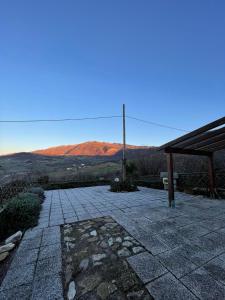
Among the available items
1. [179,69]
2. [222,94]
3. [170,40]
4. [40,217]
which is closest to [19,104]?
[40,217]

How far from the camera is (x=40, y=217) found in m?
3.78

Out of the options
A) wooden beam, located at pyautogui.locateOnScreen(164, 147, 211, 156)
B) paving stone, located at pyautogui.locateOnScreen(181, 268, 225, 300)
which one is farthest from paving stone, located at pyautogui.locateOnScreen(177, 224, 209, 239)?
wooden beam, located at pyautogui.locateOnScreen(164, 147, 211, 156)

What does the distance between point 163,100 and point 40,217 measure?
8.81m

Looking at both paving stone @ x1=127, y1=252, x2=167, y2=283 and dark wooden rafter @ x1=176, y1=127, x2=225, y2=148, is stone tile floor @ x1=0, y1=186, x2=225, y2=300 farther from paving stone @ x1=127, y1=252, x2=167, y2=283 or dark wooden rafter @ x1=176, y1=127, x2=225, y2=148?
dark wooden rafter @ x1=176, y1=127, x2=225, y2=148

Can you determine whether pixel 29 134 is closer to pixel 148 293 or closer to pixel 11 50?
pixel 11 50

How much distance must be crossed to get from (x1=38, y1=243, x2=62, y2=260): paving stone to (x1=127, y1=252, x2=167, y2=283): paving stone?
1066 millimetres

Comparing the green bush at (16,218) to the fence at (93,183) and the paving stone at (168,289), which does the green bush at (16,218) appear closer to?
the fence at (93,183)

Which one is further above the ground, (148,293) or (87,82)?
(87,82)

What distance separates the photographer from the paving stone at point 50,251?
78.5 inches

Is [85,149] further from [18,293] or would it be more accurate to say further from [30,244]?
[18,293]

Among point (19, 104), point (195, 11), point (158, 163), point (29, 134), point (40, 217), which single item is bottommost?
point (40, 217)

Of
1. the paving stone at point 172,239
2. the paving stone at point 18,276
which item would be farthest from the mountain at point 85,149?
the paving stone at point 18,276

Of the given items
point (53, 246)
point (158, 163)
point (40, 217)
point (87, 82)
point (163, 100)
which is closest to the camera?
point (53, 246)

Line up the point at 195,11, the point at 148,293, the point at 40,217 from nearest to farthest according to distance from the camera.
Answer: the point at 148,293 → the point at 40,217 → the point at 195,11
